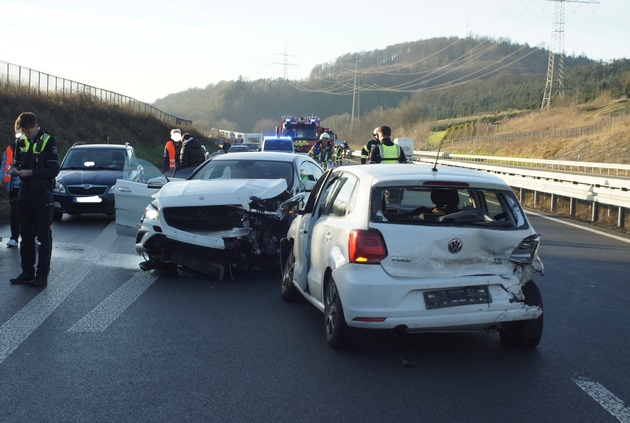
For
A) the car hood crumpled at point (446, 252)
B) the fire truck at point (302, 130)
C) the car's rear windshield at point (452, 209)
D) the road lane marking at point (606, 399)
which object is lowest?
the road lane marking at point (606, 399)

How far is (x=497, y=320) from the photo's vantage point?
616 cm

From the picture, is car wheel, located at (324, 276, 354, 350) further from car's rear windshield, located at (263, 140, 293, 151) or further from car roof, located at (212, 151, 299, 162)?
car's rear windshield, located at (263, 140, 293, 151)

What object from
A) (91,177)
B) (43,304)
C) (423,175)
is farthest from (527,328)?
(91,177)

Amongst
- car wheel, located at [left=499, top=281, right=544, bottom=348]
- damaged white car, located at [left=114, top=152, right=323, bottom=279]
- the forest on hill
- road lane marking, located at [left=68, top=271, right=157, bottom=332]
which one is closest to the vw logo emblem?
car wheel, located at [left=499, top=281, right=544, bottom=348]

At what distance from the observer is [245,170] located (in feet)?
38.2

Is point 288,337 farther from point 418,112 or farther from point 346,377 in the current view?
point 418,112

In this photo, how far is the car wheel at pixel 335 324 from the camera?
21.2 ft

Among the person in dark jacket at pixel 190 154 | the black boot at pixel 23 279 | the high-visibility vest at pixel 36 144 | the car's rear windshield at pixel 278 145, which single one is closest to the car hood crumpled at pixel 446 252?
the high-visibility vest at pixel 36 144

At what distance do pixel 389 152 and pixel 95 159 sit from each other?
8046 millimetres

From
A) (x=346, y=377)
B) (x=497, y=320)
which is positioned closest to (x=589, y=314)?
(x=497, y=320)

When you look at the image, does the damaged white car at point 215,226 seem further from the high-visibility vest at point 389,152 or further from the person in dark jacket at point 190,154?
the person in dark jacket at point 190,154

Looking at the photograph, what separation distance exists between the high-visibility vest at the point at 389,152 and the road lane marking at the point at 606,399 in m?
7.60

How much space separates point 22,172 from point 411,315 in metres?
5.29

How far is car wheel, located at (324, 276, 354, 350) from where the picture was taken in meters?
6.45
